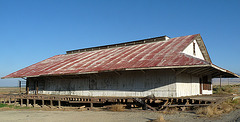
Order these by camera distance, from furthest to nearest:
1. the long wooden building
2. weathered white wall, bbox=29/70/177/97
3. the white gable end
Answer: the white gable end → weathered white wall, bbox=29/70/177/97 → the long wooden building

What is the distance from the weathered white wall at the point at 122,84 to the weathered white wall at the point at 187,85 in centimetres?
75

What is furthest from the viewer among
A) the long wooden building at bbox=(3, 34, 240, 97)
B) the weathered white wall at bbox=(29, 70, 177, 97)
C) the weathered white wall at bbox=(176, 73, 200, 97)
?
the weathered white wall at bbox=(176, 73, 200, 97)

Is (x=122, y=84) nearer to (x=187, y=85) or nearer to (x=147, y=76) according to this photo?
(x=147, y=76)

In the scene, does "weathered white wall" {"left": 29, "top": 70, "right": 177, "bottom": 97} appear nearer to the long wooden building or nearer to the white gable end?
the long wooden building

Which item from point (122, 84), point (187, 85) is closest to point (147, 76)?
point (122, 84)

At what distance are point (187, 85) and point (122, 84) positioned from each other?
5068 millimetres

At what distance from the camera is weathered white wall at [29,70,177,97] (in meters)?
15.5

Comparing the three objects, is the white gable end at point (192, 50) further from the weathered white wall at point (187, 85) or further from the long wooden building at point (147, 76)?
the weathered white wall at point (187, 85)

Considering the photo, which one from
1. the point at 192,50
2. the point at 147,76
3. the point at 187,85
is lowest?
the point at 187,85

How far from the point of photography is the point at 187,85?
17.4 m

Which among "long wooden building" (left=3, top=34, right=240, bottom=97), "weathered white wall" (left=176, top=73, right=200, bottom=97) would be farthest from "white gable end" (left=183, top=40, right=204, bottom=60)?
"weathered white wall" (left=176, top=73, right=200, bottom=97)

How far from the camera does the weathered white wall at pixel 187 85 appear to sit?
15.7 m

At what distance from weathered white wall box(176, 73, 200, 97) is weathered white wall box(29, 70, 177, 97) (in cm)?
75

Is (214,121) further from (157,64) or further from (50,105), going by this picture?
(50,105)
